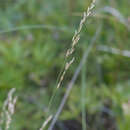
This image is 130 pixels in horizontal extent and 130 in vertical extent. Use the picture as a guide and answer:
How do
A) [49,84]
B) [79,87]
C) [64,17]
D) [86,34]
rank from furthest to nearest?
[64,17] → [86,34] → [49,84] → [79,87]

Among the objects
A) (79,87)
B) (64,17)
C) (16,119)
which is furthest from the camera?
(64,17)

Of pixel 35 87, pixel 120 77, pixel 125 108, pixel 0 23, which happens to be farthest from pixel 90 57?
pixel 0 23

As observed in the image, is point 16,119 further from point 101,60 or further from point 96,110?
point 101,60

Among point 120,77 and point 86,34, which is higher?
point 86,34

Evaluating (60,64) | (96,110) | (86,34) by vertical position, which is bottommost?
(96,110)

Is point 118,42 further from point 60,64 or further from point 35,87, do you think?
point 35,87

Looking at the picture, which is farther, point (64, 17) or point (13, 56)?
point (64, 17)
